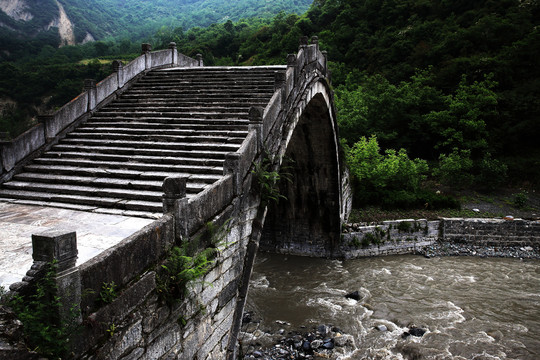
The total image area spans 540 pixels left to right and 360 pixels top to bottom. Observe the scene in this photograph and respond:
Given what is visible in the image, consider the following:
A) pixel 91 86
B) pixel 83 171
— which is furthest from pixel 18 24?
pixel 83 171

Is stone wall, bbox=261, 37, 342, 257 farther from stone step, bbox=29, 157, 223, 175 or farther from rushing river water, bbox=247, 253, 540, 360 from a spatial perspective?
stone step, bbox=29, 157, 223, 175

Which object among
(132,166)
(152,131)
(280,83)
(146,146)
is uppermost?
(280,83)

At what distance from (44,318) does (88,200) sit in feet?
14.4

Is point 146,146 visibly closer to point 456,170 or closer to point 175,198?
point 175,198

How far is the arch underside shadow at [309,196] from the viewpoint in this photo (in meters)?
15.3

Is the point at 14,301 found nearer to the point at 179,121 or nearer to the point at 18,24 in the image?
the point at 179,121

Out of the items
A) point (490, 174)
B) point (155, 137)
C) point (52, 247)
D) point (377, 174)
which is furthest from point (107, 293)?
point (490, 174)

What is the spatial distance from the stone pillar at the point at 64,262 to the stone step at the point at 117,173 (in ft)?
13.0

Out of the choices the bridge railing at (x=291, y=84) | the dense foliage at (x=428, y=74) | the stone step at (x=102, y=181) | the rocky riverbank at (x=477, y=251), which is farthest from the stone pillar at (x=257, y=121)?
the dense foliage at (x=428, y=74)

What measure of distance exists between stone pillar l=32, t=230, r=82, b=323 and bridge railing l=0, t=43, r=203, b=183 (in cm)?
645

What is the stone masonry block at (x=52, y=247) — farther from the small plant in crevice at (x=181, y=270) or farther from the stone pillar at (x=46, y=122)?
the stone pillar at (x=46, y=122)

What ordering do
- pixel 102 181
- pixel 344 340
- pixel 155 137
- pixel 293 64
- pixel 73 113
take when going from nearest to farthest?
1. pixel 102 181
2. pixel 155 137
3. pixel 73 113
4. pixel 344 340
5. pixel 293 64

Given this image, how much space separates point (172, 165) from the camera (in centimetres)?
779

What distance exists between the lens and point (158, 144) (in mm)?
8594
